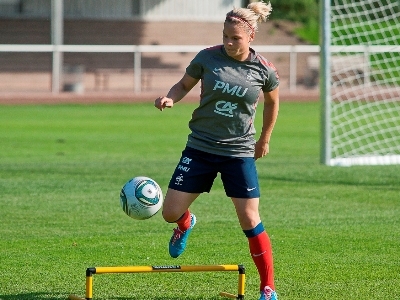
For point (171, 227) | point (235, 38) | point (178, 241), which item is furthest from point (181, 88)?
point (171, 227)

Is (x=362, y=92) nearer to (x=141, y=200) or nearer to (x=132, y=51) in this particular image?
(x=132, y=51)

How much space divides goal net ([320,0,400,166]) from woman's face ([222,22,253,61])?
20.3ft

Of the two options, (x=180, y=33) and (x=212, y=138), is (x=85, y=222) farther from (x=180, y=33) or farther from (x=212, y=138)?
(x=180, y=33)

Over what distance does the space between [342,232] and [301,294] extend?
8.41 feet

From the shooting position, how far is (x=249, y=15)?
6.29 m

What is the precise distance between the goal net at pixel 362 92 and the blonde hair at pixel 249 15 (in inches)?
235

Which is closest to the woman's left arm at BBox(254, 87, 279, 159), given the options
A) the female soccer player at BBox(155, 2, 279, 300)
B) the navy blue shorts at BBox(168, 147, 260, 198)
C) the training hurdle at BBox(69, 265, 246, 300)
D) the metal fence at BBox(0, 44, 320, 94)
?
the female soccer player at BBox(155, 2, 279, 300)

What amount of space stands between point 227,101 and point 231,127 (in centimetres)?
18

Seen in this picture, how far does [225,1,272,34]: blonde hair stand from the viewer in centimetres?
624

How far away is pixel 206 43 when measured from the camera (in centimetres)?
4016

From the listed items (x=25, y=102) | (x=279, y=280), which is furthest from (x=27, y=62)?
(x=279, y=280)

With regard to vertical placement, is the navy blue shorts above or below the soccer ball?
above

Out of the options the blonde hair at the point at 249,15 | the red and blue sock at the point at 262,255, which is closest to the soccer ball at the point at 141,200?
the red and blue sock at the point at 262,255

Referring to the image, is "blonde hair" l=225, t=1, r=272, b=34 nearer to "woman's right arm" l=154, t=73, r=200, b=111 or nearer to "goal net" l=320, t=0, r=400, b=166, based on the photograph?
"woman's right arm" l=154, t=73, r=200, b=111
